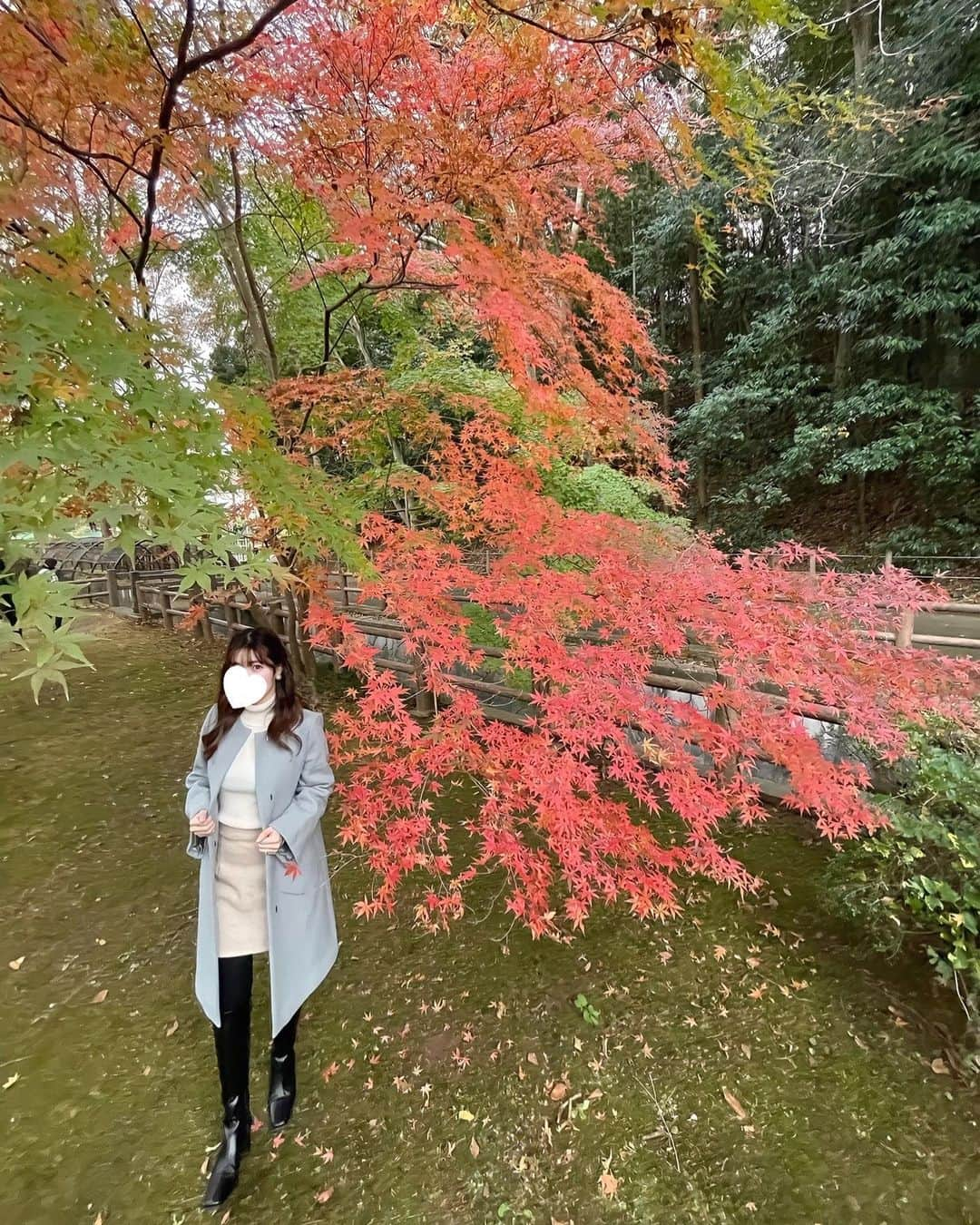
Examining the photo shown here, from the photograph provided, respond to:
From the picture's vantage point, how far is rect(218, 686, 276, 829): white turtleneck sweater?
69.9 inches

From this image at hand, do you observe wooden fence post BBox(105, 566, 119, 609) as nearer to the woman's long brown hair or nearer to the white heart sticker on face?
the woman's long brown hair

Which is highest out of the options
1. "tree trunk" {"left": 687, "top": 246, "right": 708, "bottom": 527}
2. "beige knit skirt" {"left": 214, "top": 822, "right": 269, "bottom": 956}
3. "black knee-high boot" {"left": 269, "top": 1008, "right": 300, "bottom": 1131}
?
"tree trunk" {"left": 687, "top": 246, "right": 708, "bottom": 527}

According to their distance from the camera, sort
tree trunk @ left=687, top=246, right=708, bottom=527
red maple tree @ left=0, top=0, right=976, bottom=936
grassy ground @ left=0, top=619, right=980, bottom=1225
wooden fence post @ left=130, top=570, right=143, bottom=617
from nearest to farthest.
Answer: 1. grassy ground @ left=0, top=619, right=980, bottom=1225
2. red maple tree @ left=0, top=0, right=976, bottom=936
3. wooden fence post @ left=130, top=570, right=143, bottom=617
4. tree trunk @ left=687, top=246, right=708, bottom=527

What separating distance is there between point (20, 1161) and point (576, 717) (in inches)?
106

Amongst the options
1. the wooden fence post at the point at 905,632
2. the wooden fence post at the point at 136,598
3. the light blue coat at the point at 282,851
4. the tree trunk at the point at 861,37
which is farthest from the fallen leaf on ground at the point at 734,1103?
the tree trunk at the point at 861,37

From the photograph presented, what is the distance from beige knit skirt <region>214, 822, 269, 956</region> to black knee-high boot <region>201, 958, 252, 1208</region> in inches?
2.4

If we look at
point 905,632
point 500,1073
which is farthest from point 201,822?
point 905,632

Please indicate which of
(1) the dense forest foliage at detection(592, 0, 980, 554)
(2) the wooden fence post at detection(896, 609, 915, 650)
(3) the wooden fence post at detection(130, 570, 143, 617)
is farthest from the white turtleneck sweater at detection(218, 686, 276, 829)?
(3) the wooden fence post at detection(130, 570, 143, 617)

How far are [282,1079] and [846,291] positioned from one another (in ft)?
39.7

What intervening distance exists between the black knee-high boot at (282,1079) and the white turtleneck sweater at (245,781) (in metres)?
0.92

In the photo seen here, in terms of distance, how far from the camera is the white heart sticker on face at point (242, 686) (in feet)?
5.61

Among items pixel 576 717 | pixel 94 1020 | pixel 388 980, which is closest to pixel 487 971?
pixel 388 980

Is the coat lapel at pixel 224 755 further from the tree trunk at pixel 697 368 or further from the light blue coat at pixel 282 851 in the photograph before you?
the tree trunk at pixel 697 368

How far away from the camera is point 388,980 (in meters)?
2.82
